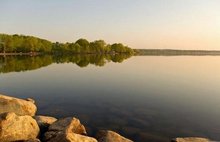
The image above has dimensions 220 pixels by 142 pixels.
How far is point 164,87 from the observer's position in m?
41.0

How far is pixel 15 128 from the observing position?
15.7 metres

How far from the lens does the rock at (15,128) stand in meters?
15.2

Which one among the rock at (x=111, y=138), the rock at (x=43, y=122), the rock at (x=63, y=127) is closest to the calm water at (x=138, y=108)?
the rock at (x=63, y=127)

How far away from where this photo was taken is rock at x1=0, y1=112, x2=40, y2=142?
49.9 ft

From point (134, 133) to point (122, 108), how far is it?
760 centimetres

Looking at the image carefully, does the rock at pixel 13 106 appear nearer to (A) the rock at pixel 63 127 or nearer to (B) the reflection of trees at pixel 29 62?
(A) the rock at pixel 63 127

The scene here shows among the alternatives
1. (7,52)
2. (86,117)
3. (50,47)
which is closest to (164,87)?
(86,117)

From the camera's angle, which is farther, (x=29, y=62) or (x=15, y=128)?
(x=29, y=62)

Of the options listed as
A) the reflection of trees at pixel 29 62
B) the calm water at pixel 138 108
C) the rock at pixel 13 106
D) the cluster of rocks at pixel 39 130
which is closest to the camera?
the cluster of rocks at pixel 39 130

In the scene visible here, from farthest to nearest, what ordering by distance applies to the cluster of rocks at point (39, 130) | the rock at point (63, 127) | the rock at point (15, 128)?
the rock at point (63, 127), the rock at point (15, 128), the cluster of rocks at point (39, 130)

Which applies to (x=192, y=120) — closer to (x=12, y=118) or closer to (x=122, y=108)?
(x=122, y=108)

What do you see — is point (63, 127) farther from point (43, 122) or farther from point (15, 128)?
point (15, 128)

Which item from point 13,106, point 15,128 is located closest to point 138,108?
point 13,106

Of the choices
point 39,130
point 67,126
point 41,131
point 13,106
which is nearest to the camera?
point 67,126
